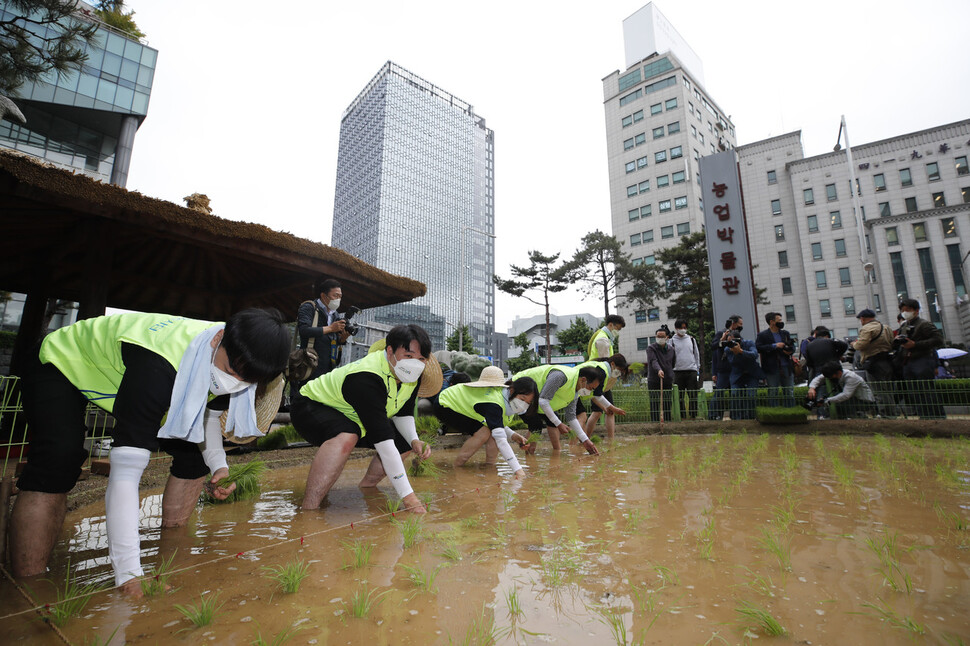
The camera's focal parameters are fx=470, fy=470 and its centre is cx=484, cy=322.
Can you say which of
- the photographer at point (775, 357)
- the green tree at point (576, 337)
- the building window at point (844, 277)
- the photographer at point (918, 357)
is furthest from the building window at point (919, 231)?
the photographer at point (775, 357)

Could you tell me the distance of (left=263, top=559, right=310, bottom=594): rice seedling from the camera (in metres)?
1.66

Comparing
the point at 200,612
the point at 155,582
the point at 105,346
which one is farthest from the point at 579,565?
the point at 105,346

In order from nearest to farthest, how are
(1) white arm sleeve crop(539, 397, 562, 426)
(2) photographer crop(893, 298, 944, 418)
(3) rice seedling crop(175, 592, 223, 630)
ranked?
(3) rice seedling crop(175, 592, 223, 630) → (1) white arm sleeve crop(539, 397, 562, 426) → (2) photographer crop(893, 298, 944, 418)

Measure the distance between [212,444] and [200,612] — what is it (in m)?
0.99

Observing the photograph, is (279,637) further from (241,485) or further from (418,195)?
(418,195)

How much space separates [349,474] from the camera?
14.9 ft

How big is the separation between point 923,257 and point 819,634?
147 feet

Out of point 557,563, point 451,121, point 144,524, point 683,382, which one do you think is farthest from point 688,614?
point 451,121

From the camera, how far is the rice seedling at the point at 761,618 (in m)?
1.31

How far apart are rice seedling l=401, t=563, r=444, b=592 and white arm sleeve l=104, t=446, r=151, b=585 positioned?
100 cm

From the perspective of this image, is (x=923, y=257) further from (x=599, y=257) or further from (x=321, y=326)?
(x=321, y=326)

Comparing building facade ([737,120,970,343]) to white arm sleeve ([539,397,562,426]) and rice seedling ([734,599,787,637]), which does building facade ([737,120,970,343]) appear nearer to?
white arm sleeve ([539,397,562,426])

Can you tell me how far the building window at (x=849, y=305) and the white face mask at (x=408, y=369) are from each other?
42.0 m

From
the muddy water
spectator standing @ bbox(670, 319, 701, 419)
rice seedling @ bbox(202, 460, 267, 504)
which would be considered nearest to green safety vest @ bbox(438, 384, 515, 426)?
the muddy water
